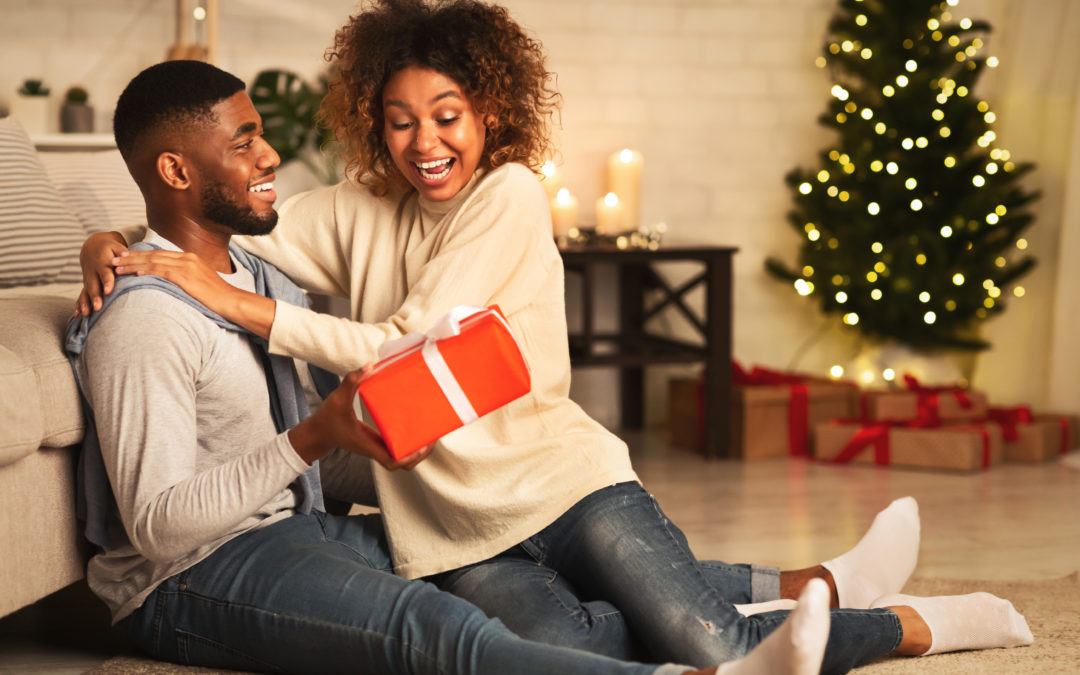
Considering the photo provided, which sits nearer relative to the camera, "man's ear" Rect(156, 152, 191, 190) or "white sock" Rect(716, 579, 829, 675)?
"white sock" Rect(716, 579, 829, 675)

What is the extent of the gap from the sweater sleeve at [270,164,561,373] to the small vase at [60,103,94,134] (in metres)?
1.88

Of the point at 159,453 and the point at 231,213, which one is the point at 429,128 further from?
the point at 159,453

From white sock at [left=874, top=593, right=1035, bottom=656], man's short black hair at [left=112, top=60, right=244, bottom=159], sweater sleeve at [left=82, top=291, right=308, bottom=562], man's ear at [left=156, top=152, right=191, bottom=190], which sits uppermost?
man's short black hair at [left=112, top=60, right=244, bottom=159]

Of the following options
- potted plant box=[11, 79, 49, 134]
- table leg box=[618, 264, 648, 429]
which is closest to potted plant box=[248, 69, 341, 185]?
potted plant box=[11, 79, 49, 134]

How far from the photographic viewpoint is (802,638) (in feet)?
3.76

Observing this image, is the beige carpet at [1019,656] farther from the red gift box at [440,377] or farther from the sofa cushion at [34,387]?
the red gift box at [440,377]

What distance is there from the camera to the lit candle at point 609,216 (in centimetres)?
343

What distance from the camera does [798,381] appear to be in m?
3.67

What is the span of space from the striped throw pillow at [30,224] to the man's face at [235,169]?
90 cm

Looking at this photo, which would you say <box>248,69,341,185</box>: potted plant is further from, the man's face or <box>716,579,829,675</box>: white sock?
<box>716,579,829,675</box>: white sock

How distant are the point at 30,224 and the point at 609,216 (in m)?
1.72

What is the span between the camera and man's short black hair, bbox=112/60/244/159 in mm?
1489

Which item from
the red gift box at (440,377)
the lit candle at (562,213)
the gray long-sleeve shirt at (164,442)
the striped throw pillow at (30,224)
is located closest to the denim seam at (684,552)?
the red gift box at (440,377)

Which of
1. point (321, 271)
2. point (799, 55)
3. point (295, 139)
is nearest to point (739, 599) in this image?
point (321, 271)
